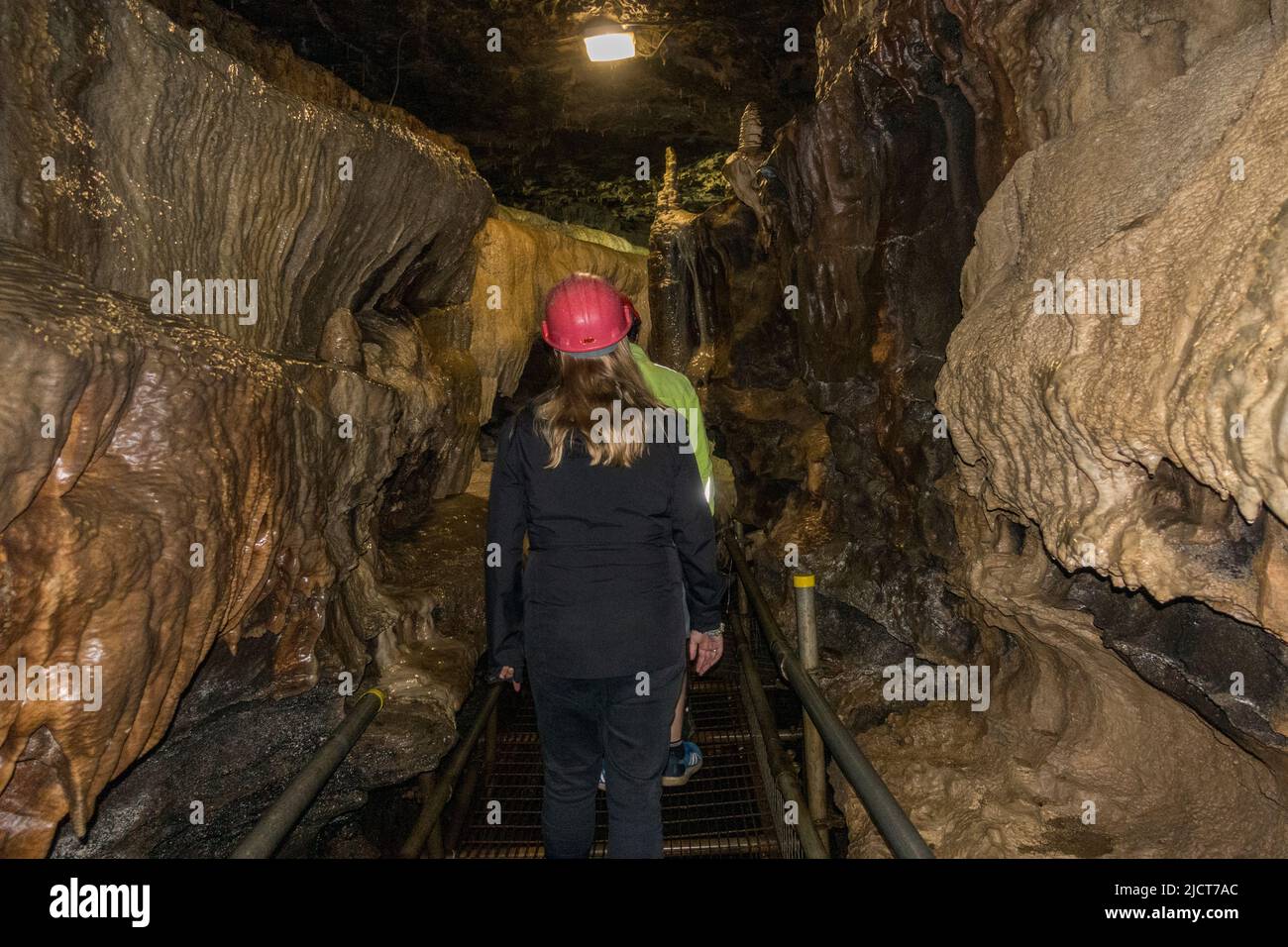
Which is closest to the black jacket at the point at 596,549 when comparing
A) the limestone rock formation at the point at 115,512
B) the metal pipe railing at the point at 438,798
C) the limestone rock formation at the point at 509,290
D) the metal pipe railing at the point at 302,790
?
the metal pipe railing at the point at 302,790

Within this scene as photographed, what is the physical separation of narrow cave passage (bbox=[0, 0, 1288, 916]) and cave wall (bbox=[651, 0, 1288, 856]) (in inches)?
0.7

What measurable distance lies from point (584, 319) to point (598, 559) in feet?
1.96

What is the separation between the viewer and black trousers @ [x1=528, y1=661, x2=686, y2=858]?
212cm

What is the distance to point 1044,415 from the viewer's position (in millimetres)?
2566

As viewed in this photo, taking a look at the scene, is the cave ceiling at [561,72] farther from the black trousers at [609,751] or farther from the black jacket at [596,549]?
the black trousers at [609,751]

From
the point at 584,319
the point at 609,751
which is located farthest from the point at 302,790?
the point at 584,319

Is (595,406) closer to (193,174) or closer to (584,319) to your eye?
(584,319)

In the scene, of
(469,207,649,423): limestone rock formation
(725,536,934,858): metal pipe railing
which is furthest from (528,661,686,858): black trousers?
(469,207,649,423): limestone rock formation

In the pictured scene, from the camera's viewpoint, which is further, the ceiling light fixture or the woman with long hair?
the ceiling light fixture

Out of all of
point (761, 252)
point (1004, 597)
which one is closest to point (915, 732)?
point (1004, 597)

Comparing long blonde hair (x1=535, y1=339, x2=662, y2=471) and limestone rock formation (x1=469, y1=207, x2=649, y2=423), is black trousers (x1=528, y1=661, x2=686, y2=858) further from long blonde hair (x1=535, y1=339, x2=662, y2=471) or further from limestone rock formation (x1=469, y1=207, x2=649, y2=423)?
limestone rock formation (x1=469, y1=207, x2=649, y2=423)

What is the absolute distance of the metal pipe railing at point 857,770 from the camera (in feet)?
6.05

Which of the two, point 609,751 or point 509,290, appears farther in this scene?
point 509,290

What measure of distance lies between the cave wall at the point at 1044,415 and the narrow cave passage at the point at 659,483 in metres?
0.02
